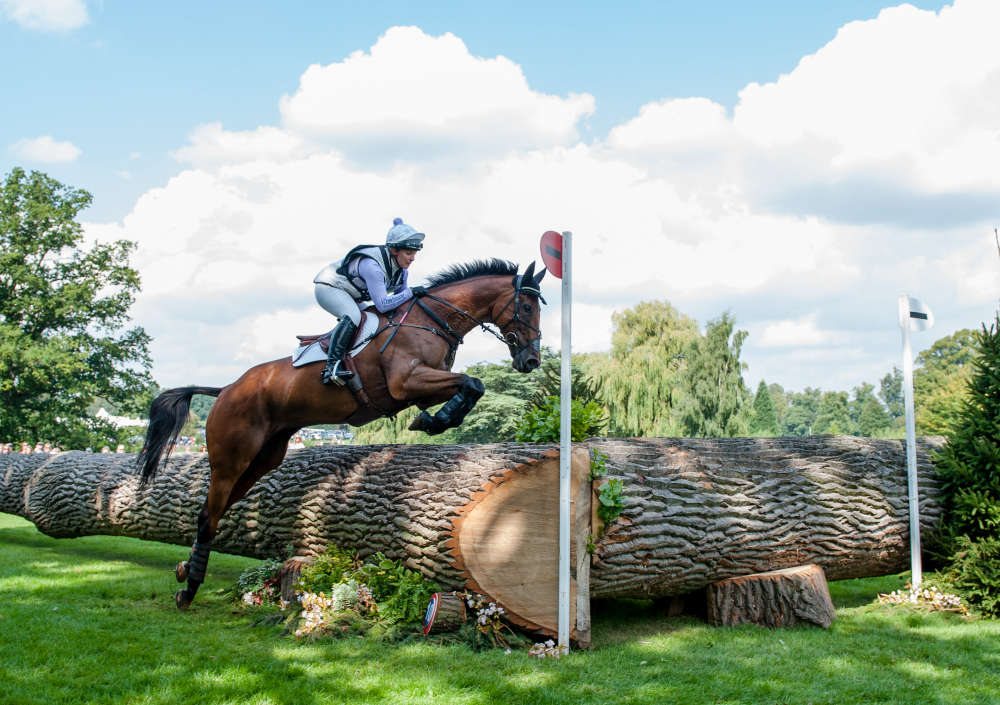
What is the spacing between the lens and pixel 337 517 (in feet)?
18.3

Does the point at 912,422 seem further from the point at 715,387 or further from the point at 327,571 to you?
the point at 715,387

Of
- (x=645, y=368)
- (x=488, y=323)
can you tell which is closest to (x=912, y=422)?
(x=488, y=323)

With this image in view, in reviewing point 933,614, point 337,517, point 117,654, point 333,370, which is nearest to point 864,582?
point 933,614

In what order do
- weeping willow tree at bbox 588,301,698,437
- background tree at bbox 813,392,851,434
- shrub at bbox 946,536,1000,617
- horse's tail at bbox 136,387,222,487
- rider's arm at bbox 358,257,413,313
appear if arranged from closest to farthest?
1. rider's arm at bbox 358,257,413,313
2. shrub at bbox 946,536,1000,617
3. horse's tail at bbox 136,387,222,487
4. weeping willow tree at bbox 588,301,698,437
5. background tree at bbox 813,392,851,434

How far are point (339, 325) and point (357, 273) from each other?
0.43m

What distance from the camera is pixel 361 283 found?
17.6 feet

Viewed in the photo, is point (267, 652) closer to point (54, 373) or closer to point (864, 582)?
point (864, 582)

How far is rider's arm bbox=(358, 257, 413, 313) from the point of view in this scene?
205 inches

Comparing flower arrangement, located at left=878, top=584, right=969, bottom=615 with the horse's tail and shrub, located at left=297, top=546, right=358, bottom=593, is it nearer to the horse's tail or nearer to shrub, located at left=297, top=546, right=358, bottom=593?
shrub, located at left=297, top=546, right=358, bottom=593

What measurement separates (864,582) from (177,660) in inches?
263

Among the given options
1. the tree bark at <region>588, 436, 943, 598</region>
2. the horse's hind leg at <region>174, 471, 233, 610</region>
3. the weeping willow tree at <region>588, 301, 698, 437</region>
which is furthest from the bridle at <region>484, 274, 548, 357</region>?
the weeping willow tree at <region>588, 301, 698, 437</region>

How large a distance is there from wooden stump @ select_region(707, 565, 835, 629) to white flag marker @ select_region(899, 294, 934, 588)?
106 cm

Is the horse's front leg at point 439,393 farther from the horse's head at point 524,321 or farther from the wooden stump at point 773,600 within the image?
the wooden stump at point 773,600

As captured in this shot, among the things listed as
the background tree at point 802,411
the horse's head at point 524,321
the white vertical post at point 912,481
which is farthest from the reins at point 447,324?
the background tree at point 802,411
